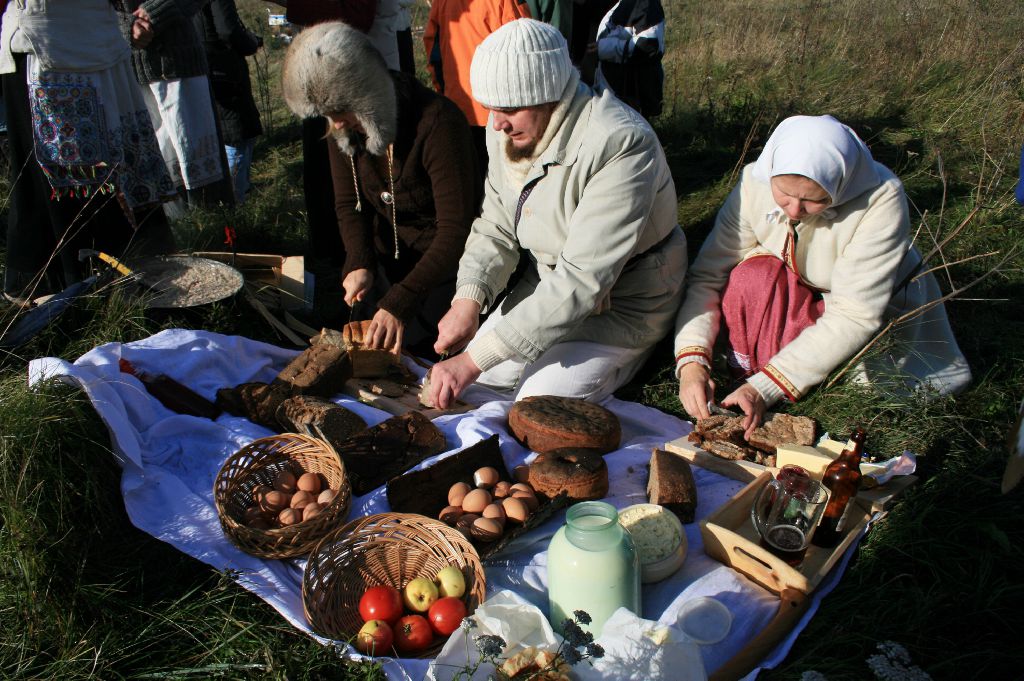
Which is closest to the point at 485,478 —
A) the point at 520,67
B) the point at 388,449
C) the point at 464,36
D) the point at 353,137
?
A: the point at 388,449

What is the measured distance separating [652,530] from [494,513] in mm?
534

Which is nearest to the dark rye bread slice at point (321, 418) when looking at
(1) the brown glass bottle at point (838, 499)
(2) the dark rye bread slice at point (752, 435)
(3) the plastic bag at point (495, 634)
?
(3) the plastic bag at point (495, 634)

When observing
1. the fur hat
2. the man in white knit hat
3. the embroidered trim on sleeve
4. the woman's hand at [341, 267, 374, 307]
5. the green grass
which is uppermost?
the fur hat

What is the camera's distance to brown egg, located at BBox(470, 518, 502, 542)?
100 inches

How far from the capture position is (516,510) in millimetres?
2658

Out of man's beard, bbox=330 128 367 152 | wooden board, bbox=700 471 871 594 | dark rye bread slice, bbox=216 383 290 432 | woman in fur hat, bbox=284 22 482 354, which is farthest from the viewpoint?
man's beard, bbox=330 128 367 152

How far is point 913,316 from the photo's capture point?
134 inches

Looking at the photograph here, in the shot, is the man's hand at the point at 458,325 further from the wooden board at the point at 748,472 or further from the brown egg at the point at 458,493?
the wooden board at the point at 748,472

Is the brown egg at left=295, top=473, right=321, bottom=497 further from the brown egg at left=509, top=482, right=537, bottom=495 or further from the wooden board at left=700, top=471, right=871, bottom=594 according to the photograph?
the wooden board at left=700, top=471, right=871, bottom=594

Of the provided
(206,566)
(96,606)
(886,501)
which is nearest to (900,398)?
(886,501)

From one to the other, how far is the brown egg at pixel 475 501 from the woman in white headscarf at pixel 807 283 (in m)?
1.04

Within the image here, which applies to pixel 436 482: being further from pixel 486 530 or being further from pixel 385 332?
pixel 385 332

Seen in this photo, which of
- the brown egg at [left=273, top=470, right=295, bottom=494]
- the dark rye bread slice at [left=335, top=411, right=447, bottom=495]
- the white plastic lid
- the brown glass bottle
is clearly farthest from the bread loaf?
the brown glass bottle

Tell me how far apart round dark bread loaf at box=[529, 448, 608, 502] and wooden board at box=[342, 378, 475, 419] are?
818mm
